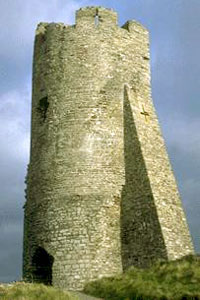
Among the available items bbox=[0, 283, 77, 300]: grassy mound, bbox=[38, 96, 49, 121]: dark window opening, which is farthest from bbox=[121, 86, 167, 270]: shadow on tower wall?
bbox=[0, 283, 77, 300]: grassy mound

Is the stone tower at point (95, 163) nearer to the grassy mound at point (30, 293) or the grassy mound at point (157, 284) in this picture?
the grassy mound at point (157, 284)

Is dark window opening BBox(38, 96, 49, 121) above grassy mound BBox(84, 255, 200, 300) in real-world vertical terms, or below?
above

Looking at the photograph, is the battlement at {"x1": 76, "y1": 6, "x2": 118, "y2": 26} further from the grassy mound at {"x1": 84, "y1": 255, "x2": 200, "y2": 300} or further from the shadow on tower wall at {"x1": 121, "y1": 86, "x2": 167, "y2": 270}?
the grassy mound at {"x1": 84, "y1": 255, "x2": 200, "y2": 300}

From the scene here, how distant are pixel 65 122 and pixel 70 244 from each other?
418cm

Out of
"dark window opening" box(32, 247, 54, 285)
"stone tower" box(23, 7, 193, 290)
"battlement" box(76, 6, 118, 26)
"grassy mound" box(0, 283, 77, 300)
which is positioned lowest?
"grassy mound" box(0, 283, 77, 300)

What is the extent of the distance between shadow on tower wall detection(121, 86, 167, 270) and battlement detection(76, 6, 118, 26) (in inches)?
151

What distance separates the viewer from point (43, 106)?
1880cm

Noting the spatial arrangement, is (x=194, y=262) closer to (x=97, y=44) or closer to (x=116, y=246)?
(x=116, y=246)

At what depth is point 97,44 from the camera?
18.3 meters

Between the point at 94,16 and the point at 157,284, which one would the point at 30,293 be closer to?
the point at 157,284

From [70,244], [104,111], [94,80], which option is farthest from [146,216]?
[94,80]

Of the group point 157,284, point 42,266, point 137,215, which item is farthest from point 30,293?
point 42,266

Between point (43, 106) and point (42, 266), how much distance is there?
572 cm

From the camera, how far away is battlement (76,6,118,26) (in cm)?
1866
